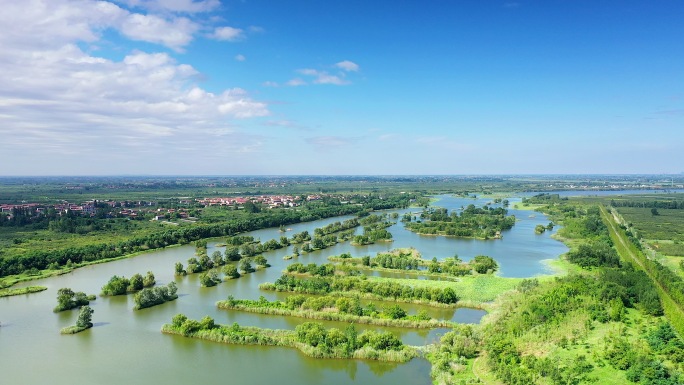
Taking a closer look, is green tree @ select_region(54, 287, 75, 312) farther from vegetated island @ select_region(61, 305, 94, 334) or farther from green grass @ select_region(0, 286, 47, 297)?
green grass @ select_region(0, 286, 47, 297)

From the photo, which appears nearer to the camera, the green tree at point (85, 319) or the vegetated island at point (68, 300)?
the green tree at point (85, 319)

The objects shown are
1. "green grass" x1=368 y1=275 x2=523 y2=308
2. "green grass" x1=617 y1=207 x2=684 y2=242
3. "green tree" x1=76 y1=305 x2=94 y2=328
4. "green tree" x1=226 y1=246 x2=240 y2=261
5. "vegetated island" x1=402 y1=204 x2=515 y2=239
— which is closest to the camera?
"green tree" x1=76 y1=305 x2=94 y2=328

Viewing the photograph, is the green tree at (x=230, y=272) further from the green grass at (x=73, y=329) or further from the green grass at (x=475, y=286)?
the green grass at (x=73, y=329)

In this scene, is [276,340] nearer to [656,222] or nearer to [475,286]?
[475,286]

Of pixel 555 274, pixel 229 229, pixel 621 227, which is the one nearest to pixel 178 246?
pixel 229 229

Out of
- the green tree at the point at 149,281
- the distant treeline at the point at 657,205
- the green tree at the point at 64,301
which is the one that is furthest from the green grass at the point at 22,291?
the distant treeline at the point at 657,205

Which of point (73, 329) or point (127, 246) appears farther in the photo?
point (127, 246)

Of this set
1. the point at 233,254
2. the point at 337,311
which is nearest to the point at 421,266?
the point at 337,311

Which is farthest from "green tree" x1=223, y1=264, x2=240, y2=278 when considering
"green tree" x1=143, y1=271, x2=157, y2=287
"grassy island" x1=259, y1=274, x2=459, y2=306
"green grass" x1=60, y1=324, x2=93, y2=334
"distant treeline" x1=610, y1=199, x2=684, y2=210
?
"distant treeline" x1=610, y1=199, x2=684, y2=210
